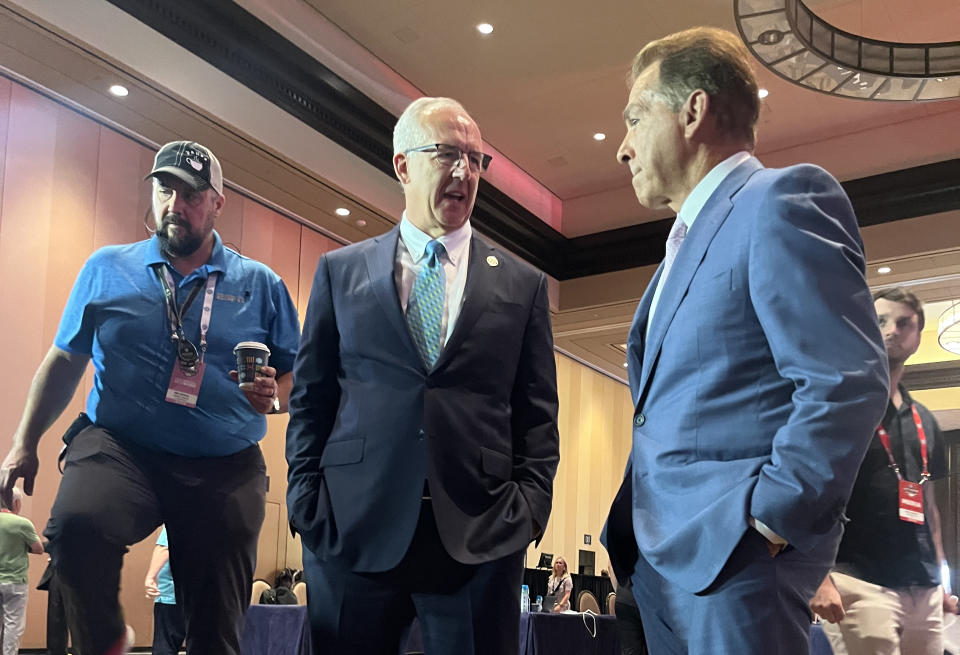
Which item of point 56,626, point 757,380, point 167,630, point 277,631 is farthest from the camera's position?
point 56,626

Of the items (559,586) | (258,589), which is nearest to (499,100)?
(559,586)

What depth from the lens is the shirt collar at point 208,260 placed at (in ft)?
8.31

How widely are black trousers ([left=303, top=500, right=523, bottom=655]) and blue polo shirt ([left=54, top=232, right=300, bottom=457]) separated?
72 cm

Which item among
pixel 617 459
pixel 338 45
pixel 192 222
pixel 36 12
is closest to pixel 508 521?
pixel 192 222

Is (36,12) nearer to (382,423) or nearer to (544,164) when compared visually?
(382,423)

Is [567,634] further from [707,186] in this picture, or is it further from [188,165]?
[707,186]

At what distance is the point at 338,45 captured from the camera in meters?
8.25

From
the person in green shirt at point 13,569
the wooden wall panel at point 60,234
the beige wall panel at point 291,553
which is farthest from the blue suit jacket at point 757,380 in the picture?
the beige wall panel at point 291,553

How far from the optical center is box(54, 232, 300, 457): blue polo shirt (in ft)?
7.69

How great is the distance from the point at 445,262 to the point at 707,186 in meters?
0.67

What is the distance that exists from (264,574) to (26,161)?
4.22 metres

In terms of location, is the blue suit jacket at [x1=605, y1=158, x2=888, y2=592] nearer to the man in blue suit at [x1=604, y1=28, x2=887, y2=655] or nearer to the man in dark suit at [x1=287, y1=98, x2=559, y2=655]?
the man in blue suit at [x1=604, y1=28, x2=887, y2=655]

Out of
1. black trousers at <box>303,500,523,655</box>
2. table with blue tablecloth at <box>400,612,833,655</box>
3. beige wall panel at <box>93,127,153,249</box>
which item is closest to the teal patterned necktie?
black trousers at <box>303,500,523,655</box>

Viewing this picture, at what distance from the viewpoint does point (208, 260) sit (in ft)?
8.52
